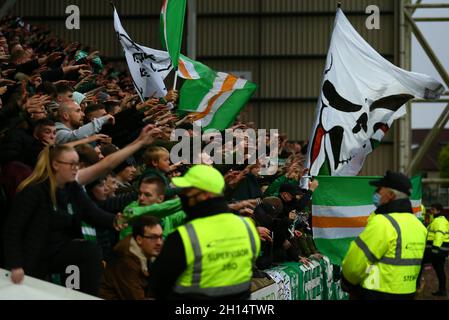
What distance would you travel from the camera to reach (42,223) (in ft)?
19.6

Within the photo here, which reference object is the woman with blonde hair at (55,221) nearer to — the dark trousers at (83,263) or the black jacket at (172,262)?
the dark trousers at (83,263)

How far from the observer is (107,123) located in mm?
7773

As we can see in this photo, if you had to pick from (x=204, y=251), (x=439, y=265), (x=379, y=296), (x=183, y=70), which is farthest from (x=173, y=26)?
(x=439, y=265)

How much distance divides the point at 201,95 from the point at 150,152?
5901 mm

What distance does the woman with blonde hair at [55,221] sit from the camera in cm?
587

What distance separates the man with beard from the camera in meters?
7.53

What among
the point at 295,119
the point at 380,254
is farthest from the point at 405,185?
the point at 295,119

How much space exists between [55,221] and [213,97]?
23.3 feet

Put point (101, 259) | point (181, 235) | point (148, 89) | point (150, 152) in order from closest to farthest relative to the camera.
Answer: point (181, 235) → point (101, 259) → point (150, 152) → point (148, 89)

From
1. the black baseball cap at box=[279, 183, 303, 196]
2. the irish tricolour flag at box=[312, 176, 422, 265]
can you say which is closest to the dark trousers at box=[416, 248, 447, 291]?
the black baseball cap at box=[279, 183, 303, 196]

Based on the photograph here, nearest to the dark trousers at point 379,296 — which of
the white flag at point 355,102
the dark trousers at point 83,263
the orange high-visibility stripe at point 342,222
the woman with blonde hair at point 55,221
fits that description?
the woman with blonde hair at point 55,221

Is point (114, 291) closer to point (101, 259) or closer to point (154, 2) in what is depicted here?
point (101, 259)

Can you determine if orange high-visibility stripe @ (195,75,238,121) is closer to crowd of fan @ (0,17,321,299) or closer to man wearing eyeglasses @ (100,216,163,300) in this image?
crowd of fan @ (0,17,321,299)

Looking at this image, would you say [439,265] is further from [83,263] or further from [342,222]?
[83,263]
